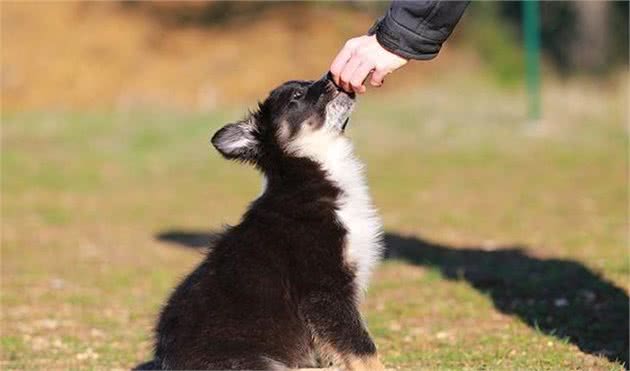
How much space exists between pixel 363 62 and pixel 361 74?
56mm

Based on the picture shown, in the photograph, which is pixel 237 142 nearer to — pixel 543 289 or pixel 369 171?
pixel 543 289

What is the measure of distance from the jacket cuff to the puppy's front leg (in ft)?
4.18

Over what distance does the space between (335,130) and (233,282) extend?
44.6 inches

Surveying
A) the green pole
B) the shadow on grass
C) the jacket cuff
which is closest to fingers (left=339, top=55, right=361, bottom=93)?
the jacket cuff

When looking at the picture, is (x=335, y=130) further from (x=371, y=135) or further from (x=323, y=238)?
(x=371, y=135)

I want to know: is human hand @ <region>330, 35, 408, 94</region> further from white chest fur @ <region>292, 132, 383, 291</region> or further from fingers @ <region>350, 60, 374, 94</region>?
white chest fur @ <region>292, 132, 383, 291</region>

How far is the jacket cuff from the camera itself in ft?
16.3

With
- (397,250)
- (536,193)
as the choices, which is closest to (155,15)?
(536,193)

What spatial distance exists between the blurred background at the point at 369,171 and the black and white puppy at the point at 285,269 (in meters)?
1.20

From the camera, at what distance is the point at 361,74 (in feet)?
16.6

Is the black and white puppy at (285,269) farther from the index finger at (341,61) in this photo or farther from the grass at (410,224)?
the grass at (410,224)

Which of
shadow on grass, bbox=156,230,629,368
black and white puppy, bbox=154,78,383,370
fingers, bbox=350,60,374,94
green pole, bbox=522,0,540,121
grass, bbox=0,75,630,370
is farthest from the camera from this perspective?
green pole, bbox=522,0,540,121

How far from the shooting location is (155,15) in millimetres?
25047

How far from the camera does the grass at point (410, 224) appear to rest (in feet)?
24.9
